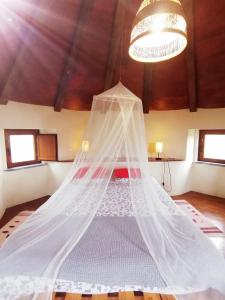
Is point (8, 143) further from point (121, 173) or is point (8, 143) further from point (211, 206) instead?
point (211, 206)

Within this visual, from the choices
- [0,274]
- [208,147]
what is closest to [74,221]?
[0,274]

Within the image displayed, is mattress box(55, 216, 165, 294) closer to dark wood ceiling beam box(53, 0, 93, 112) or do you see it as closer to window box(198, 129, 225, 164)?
dark wood ceiling beam box(53, 0, 93, 112)

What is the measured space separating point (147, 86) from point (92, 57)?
1492mm

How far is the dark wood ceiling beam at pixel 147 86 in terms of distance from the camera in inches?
162

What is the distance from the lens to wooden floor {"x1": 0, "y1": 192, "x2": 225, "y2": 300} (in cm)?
172

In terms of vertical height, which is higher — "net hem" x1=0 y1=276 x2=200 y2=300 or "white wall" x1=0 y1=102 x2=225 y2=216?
"white wall" x1=0 y1=102 x2=225 y2=216

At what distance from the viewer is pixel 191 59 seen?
365cm

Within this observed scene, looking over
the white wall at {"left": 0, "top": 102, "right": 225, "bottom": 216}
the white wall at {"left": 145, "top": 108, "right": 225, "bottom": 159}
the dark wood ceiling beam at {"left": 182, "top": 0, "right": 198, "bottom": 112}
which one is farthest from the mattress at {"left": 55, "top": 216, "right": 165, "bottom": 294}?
the white wall at {"left": 145, "top": 108, "right": 225, "bottom": 159}

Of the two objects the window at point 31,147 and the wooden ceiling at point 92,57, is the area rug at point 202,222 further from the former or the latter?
the window at point 31,147

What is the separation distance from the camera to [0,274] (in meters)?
1.57

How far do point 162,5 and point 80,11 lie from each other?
2136 millimetres

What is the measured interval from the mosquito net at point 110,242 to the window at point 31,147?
1.99 metres

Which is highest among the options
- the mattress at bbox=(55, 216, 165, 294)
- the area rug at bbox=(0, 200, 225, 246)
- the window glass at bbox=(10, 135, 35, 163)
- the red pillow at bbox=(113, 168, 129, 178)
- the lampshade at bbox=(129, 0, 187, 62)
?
the lampshade at bbox=(129, 0, 187, 62)

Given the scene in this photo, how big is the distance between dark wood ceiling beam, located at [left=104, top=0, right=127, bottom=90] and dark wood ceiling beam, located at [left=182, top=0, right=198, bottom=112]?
1018 mm
